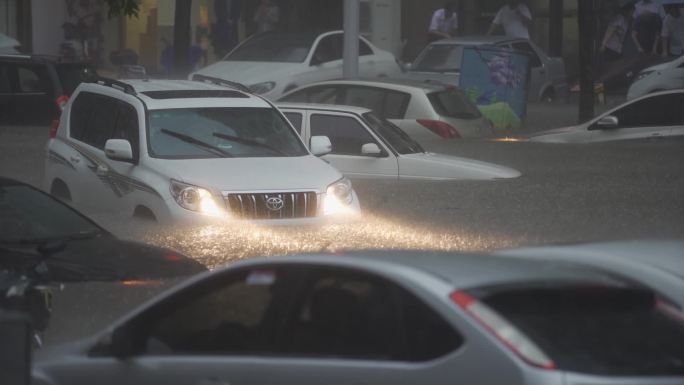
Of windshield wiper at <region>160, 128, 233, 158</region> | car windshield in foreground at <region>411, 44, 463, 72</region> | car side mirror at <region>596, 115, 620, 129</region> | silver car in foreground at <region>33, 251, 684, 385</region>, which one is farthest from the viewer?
car windshield in foreground at <region>411, 44, 463, 72</region>

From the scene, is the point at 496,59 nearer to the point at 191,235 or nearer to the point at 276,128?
the point at 276,128

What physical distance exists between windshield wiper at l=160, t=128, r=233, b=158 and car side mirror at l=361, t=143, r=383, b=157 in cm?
285

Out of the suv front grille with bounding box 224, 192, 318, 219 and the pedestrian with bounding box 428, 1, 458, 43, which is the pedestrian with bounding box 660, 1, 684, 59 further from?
the suv front grille with bounding box 224, 192, 318, 219

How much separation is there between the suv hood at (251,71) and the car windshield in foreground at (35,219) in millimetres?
12932

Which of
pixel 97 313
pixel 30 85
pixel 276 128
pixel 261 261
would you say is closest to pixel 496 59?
pixel 30 85

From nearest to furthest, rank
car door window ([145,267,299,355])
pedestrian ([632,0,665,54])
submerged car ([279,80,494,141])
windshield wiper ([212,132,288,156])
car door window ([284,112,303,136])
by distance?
car door window ([145,267,299,355]) < windshield wiper ([212,132,288,156]) < car door window ([284,112,303,136]) < submerged car ([279,80,494,141]) < pedestrian ([632,0,665,54])

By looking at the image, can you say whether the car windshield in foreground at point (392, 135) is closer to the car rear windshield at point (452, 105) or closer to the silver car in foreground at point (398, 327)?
the car rear windshield at point (452, 105)

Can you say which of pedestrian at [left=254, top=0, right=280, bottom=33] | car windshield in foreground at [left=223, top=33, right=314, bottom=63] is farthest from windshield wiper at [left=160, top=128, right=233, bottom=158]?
pedestrian at [left=254, top=0, right=280, bottom=33]

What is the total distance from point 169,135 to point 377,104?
253 inches

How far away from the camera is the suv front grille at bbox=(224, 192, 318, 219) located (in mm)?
11961

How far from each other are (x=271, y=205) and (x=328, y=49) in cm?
1308

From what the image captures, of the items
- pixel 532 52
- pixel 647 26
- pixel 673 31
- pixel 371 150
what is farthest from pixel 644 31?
pixel 371 150

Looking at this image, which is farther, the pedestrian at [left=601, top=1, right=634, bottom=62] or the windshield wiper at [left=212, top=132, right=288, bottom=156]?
the pedestrian at [left=601, top=1, right=634, bottom=62]

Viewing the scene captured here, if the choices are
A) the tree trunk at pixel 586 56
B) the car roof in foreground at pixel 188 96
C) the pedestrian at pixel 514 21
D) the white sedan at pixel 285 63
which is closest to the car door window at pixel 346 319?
the car roof in foreground at pixel 188 96
